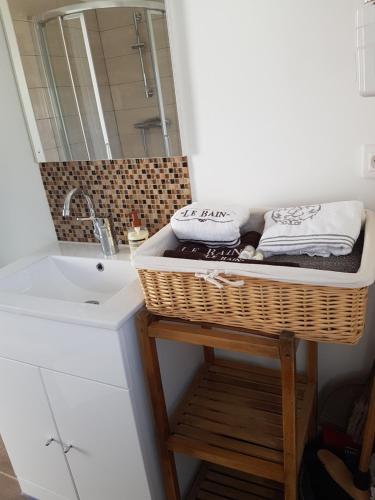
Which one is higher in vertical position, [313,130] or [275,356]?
[313,130]

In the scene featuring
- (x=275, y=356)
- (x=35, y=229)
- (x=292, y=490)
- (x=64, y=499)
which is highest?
(x=35, y=229)

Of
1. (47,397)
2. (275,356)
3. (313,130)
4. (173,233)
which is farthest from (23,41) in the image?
(275,356)

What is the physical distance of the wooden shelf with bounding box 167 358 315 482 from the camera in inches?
41.5

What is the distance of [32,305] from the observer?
109cm

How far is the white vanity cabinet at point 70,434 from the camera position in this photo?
110cm

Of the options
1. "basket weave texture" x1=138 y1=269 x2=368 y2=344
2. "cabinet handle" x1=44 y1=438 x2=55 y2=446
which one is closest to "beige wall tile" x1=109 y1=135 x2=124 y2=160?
"basket weave texture" x1=138 y1=269 x2=368 y2=344

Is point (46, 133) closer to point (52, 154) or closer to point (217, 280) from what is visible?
point (52, 154)

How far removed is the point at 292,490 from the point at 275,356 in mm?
396

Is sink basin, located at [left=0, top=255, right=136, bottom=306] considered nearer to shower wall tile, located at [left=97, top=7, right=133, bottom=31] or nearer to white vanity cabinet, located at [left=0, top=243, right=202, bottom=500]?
white vanity cabinet, located at [left=0, top=243, right=202, bottom=500]

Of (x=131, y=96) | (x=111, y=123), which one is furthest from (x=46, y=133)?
(x=131, y=96)

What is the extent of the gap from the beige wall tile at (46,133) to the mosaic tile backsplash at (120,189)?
2.9 inches

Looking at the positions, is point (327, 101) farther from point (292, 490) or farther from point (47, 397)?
point (47, 397)

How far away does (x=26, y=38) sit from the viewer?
4.49 feet

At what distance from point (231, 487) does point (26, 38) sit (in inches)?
67.6
